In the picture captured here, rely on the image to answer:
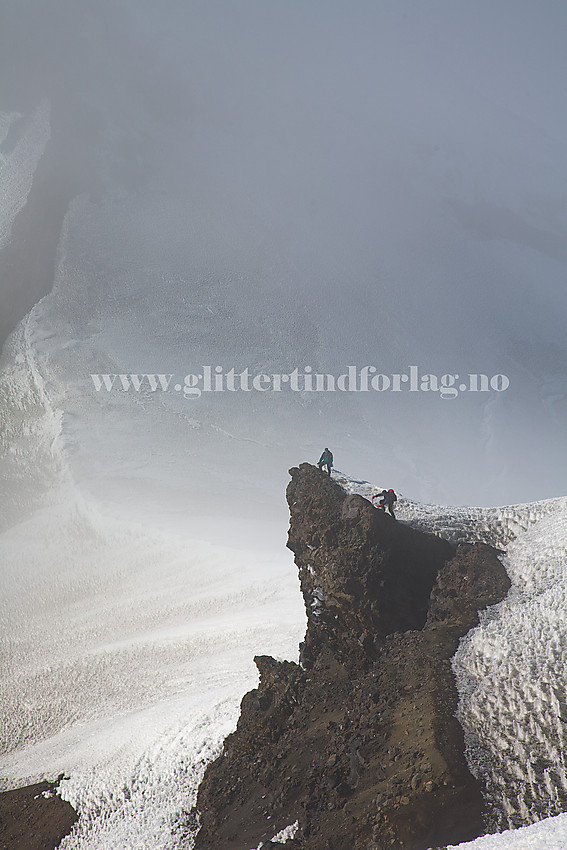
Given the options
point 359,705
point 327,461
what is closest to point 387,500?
point 327,461

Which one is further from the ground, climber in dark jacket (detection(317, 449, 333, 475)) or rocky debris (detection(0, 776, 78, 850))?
climber in dark jacket (detection(317, 449, 333, 475))

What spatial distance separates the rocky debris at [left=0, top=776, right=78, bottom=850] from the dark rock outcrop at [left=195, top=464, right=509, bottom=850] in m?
2.29

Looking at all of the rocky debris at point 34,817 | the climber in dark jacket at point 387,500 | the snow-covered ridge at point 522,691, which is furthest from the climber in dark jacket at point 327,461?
the rocky debris at point 34,817

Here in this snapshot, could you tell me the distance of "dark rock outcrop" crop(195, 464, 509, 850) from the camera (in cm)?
390

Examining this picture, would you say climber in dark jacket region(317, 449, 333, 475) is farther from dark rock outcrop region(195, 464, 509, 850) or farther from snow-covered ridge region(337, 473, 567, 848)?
snow-covered ridge region(337, 473, 567, 848)

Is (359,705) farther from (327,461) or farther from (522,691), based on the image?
(327,461)

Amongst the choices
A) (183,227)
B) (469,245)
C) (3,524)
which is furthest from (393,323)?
(3,524)

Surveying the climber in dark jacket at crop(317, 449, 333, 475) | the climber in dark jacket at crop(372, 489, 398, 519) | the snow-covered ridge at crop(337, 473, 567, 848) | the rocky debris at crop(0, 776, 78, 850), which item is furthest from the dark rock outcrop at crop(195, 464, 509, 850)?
the rocky debris at crop(0, 776, 78, 850)

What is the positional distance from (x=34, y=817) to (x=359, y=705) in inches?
219

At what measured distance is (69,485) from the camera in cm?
2172

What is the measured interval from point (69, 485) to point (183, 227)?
64.1ft

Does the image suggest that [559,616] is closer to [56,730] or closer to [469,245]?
[56,730]

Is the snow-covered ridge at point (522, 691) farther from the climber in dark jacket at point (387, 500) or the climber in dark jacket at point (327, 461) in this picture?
the climber in dark jacket at point (327, 461)

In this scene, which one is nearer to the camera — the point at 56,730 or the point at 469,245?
the point at 56,730
